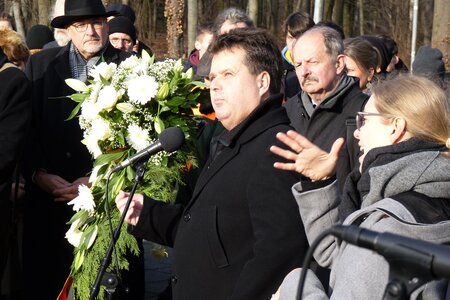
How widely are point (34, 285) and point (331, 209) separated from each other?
319 cm

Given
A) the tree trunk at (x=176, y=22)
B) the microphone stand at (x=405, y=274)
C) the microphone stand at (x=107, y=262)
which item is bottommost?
the tree trunk at (x=176, y=22)

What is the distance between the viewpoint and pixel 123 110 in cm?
436

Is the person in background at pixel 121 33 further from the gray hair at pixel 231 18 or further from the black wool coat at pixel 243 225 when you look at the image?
the black wool coat at pixel 243 225

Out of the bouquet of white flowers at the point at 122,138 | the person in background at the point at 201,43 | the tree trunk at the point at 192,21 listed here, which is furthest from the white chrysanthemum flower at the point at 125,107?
the tree trunk at the point at 192,21

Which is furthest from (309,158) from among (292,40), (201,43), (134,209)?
(201,43)

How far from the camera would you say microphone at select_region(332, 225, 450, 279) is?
1.79m

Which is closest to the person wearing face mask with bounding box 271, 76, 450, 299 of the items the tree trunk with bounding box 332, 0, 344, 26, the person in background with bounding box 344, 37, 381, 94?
the person in background with bounding box 344, 37, 381, 94

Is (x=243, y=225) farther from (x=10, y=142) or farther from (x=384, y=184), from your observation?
(x=10, y=142)

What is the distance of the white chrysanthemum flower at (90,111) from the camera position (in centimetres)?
435

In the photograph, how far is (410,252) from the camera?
5.98 feet

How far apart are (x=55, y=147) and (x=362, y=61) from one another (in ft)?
7.77

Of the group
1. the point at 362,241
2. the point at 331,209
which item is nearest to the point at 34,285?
the point at 331,209

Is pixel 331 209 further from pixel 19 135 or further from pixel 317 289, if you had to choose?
pixel 19 135

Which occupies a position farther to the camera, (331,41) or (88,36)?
(88,36)
